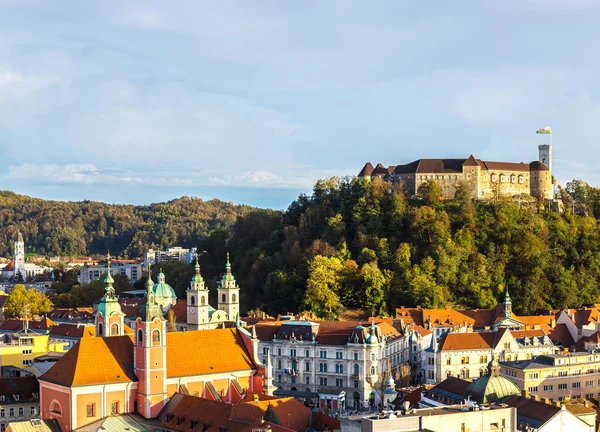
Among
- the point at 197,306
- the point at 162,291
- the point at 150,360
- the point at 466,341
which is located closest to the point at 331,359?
the point at 466,341

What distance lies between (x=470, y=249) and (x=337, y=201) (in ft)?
62.0

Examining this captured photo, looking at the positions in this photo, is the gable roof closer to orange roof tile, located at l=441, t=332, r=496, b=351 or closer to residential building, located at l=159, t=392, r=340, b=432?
residential building, located at l=159, t=392, r=340, b=432

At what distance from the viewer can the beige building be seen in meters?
67.0

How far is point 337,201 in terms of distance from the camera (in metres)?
116

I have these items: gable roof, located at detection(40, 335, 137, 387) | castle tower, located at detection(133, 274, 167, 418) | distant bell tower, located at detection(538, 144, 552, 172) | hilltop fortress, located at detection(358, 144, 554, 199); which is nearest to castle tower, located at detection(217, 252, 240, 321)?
hilltop fortress, located at detection(358, 144, 554, 199)

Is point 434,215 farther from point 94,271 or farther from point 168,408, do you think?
point 94,271

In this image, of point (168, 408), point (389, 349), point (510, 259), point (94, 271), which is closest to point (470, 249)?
point (510, 259)

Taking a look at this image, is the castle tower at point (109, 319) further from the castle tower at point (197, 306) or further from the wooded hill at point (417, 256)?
the wooded hill at point (417, 256)

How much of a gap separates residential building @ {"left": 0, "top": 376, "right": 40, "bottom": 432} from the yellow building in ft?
42.9

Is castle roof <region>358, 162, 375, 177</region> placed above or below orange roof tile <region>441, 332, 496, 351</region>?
above

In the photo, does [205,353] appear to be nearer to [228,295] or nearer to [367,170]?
[228,295]

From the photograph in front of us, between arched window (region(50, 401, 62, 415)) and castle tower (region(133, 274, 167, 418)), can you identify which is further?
castle tower (region(133, 274, 167, 418))

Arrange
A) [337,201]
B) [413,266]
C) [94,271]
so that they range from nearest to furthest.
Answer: [413,266], [337,201], [94,271]

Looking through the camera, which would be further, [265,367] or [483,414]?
[265,367]
